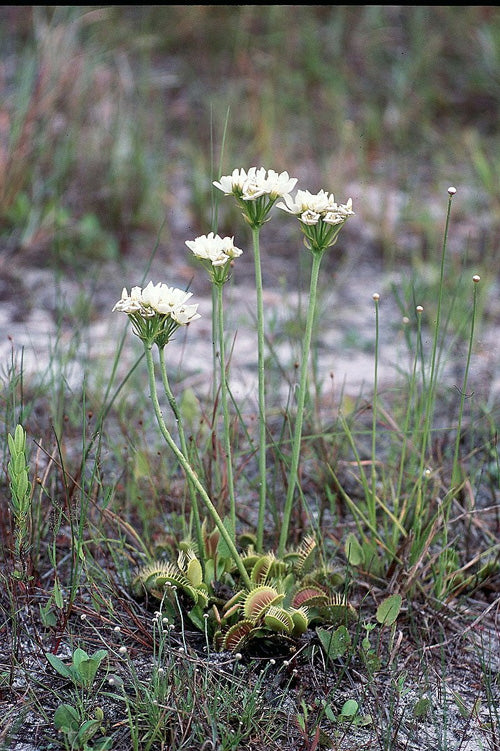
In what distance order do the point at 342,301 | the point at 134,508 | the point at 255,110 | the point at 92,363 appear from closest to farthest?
the point at 134,508
the point at 92,363
the point at 342,301
the point at 255,110

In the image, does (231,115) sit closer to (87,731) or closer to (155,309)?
(155,309)

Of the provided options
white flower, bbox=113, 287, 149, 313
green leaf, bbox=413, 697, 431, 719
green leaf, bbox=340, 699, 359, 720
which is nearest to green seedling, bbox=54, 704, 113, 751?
green leaf, bbox=340, 699, 359, 720

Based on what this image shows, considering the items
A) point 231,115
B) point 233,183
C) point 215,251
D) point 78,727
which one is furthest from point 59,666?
point 231,115

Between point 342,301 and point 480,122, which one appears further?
point 480,122

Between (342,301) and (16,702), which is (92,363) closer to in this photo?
(342,301)

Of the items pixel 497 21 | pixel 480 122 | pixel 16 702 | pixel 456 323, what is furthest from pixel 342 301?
pixel 497 21

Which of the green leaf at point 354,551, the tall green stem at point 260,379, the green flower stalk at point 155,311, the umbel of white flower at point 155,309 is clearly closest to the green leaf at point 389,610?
the green leaf at point 354,551
